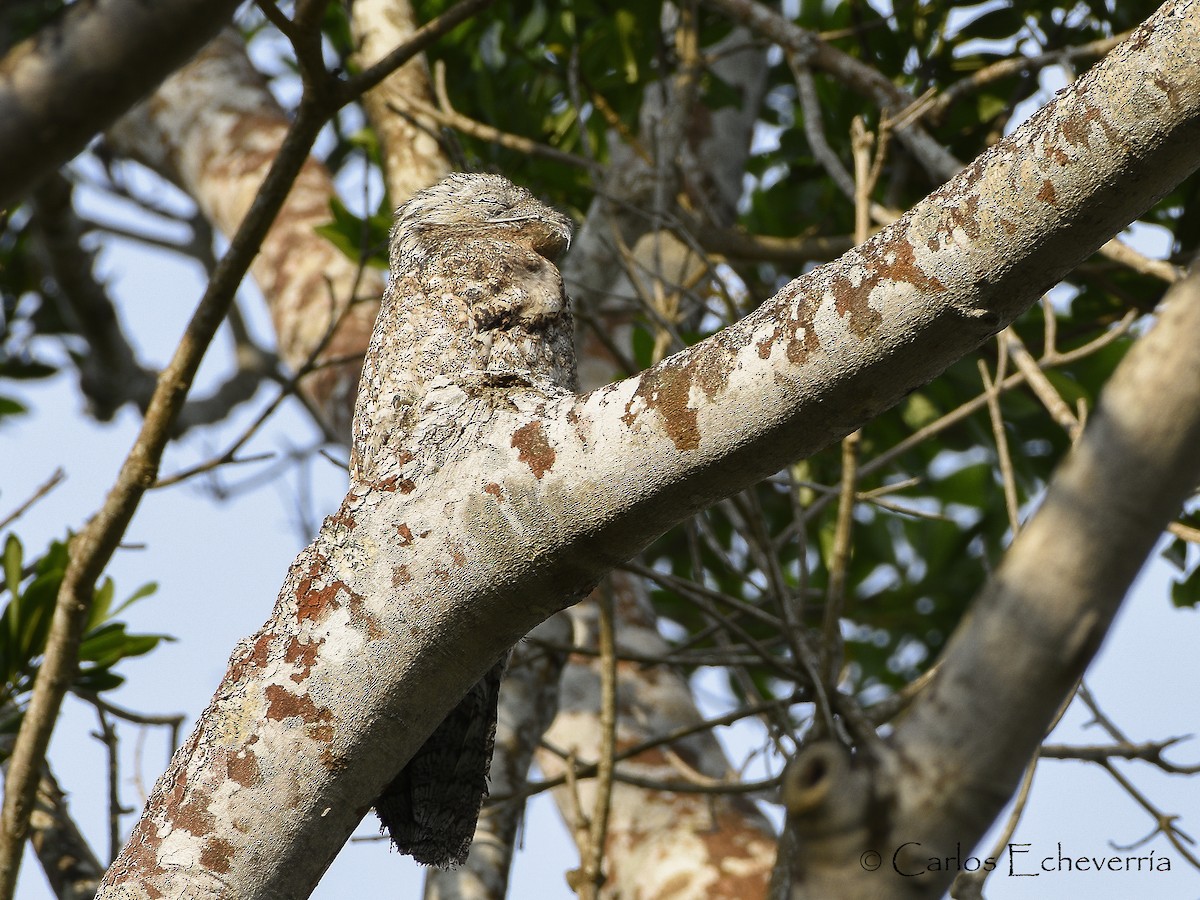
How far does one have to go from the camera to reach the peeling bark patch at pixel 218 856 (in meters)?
1.70

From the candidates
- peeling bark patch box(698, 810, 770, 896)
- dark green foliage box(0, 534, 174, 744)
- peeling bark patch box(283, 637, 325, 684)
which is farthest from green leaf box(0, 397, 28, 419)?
peeling bark patch box(283, 637, 325, 684)

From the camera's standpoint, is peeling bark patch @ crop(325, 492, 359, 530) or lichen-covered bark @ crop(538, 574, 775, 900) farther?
lichen-covered bark @ crop(538, 574, 775, 900)

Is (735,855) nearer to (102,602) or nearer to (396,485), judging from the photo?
(102,602)

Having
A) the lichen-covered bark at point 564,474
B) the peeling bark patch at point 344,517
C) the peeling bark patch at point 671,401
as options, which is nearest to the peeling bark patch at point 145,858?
the lichen-covered bark at point 564,474

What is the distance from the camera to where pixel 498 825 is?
337 cm

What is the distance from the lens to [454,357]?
2355 millimetres

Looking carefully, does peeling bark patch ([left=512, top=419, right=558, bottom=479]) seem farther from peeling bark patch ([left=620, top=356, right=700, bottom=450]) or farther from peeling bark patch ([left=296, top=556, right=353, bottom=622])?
peeling bark patch ([left=296, top=556, right=353, bottom=622])

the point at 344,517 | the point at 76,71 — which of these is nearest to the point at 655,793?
the point at 344,517

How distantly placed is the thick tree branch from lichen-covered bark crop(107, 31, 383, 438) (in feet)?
11.9

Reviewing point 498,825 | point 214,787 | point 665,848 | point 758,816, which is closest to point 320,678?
point 214,787

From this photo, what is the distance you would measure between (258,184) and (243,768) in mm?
4142

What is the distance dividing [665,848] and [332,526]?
9.35ft

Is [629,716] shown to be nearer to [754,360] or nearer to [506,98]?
[506,98]

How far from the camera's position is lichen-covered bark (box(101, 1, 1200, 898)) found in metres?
1.49
